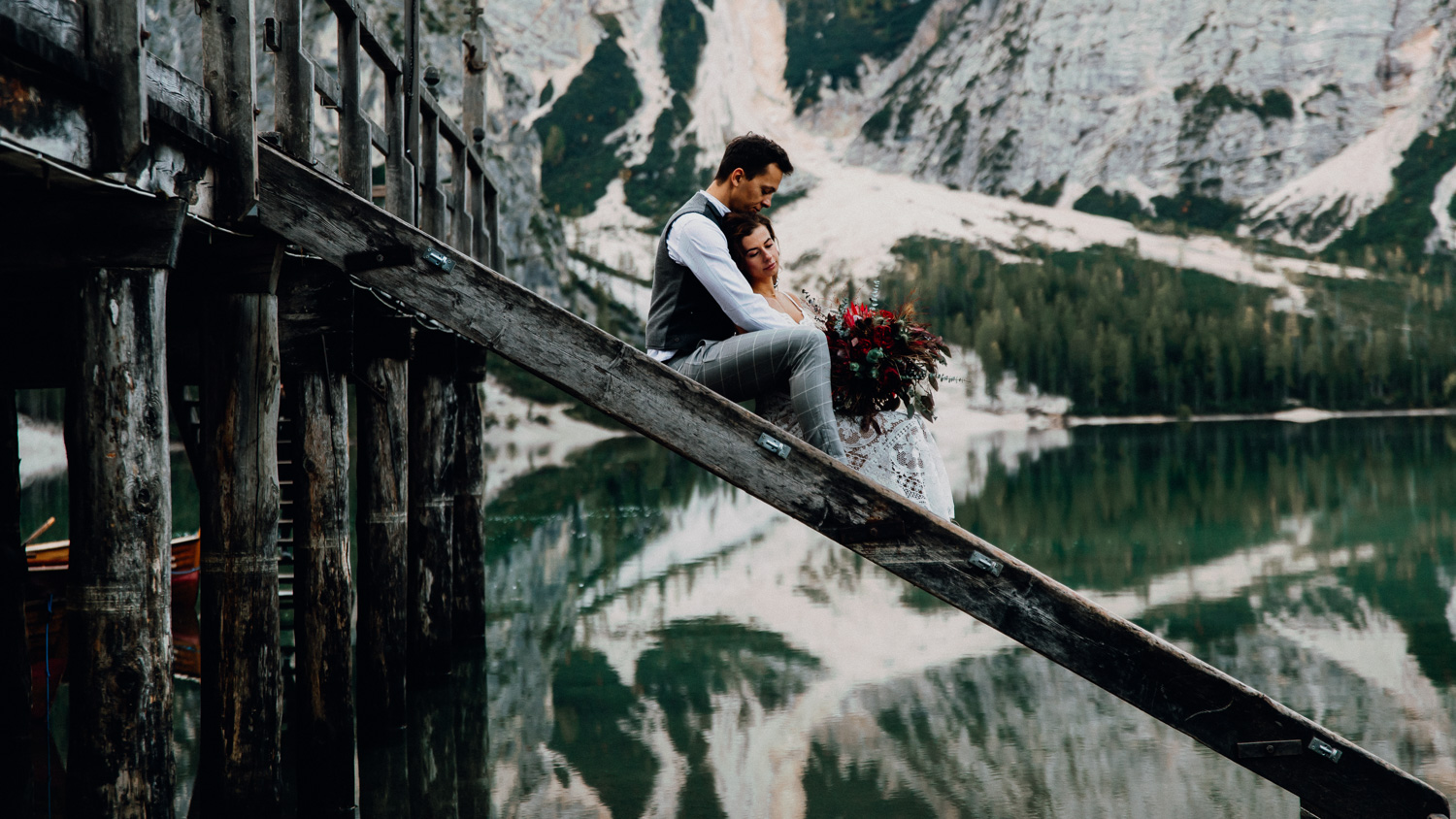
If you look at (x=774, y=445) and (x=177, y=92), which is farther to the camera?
(x=177, y=92)

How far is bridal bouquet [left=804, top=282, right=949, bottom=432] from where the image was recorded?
17.7ft

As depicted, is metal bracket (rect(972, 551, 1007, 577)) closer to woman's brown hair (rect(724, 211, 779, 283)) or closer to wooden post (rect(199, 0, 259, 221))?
woman's brown hair (rect(724, 211, 779, 283))

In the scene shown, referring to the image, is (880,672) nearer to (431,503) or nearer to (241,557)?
(431,503)

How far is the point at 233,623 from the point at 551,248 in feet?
314

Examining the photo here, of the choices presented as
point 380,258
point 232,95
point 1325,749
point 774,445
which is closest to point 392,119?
point 232,95

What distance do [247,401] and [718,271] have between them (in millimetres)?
2750

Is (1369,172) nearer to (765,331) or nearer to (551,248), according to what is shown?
(551,248)

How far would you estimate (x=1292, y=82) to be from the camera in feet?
612

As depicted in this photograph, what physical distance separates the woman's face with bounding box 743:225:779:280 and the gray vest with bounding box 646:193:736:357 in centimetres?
16

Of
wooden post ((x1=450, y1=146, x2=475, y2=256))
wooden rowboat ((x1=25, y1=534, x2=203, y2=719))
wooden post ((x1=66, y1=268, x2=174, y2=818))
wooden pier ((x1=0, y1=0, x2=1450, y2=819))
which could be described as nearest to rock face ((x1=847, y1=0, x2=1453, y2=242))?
wooden post ((x1=450, y1=146, x2=475, y2=256))

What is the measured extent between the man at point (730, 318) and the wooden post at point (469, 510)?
7920 millimetres

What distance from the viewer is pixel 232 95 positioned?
5539 mm

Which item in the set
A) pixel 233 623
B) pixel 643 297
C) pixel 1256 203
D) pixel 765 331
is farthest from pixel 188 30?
pixel 1256 203

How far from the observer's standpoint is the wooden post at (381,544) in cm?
946
